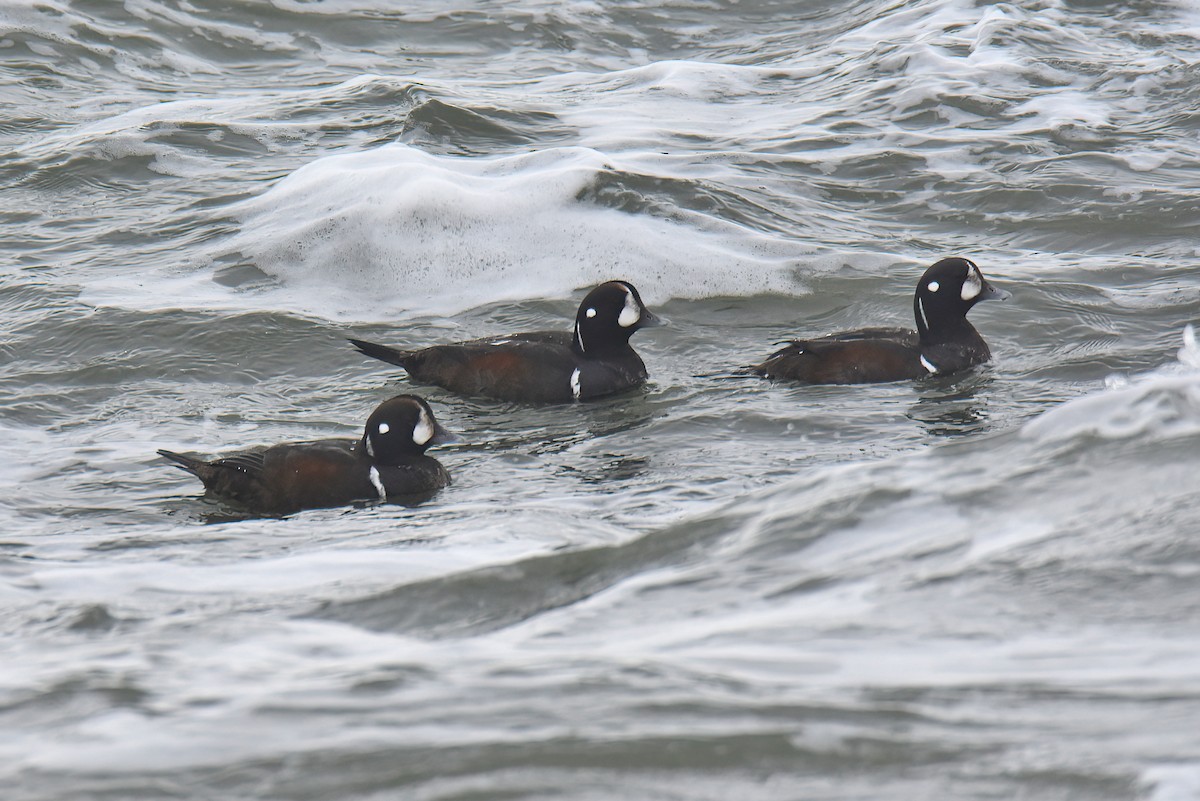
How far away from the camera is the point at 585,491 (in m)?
6.05

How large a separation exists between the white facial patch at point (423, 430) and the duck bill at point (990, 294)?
10.3 ft

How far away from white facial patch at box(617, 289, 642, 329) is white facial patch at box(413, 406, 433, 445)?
1671mm

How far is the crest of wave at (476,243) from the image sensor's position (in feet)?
30.5

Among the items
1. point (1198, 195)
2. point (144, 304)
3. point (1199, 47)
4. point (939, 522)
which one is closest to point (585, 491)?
point (939, 522)

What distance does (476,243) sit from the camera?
9711mm

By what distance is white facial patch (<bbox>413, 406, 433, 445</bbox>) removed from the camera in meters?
6.36

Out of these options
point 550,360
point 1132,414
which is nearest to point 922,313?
point 550,360

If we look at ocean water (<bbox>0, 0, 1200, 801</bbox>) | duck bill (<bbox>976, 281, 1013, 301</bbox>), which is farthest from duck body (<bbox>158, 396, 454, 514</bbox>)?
duck bill (<bbox>976, 281, 1013, 301</bbox>)

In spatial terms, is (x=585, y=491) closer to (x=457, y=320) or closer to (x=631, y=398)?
(x=631, y=398)

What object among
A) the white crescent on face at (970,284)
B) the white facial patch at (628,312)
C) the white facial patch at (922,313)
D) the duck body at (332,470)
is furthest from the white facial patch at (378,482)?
the white crescent on face at (970,284)

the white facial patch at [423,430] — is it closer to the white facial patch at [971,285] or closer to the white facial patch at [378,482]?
the white facial patch at [378,482]

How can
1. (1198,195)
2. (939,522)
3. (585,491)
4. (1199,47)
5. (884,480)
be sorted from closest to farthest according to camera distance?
(939,522)
(884,480)
(585,491)
(1198,195)
(1199,47)

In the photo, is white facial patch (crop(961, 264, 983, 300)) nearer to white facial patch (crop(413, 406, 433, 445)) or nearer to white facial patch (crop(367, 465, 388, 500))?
white facial patch (crop(413, 406, 433, 445))

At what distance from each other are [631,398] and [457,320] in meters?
1.67
